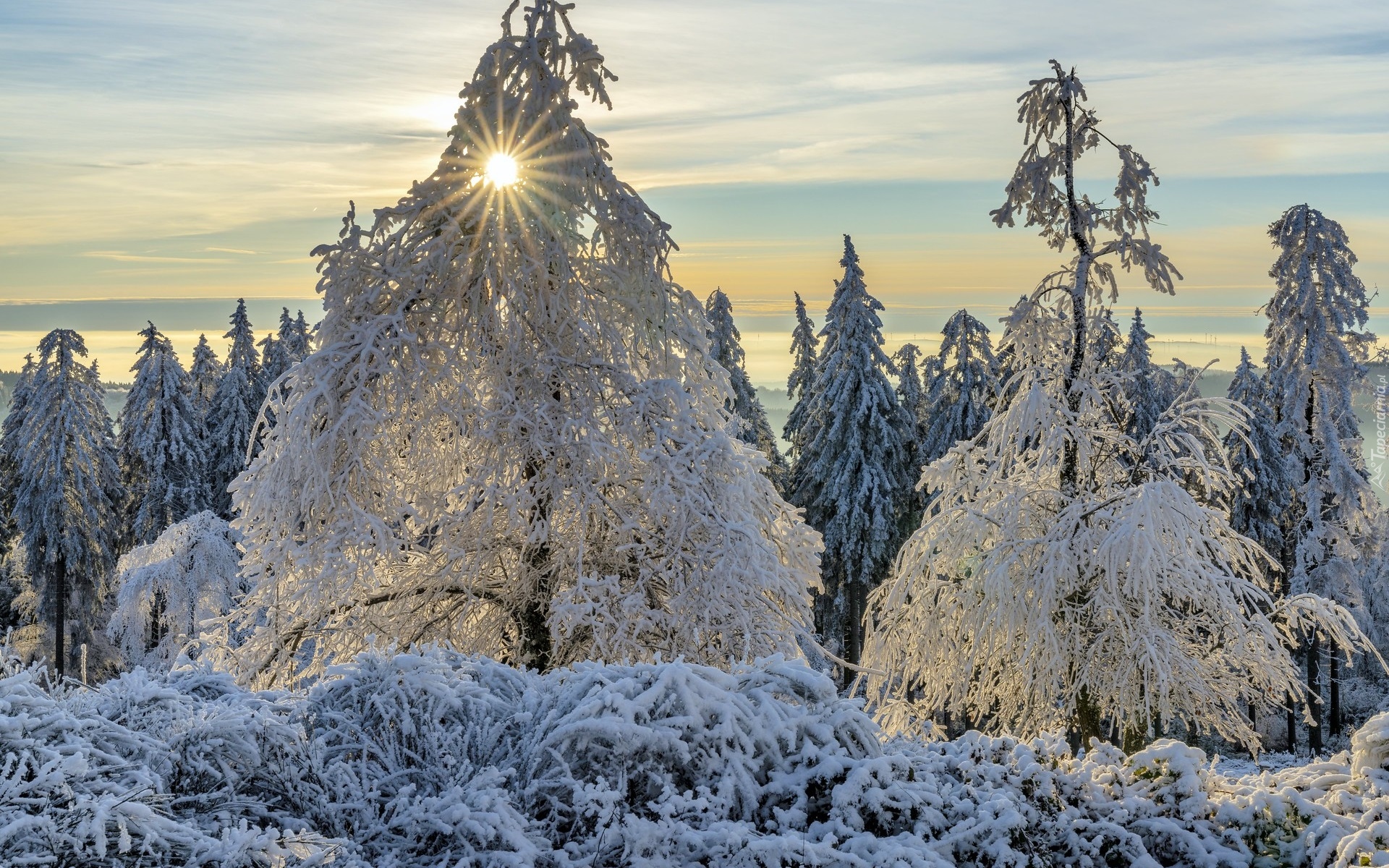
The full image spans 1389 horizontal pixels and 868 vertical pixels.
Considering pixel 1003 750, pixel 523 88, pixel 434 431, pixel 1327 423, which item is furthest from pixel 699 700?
pixel 1327 423

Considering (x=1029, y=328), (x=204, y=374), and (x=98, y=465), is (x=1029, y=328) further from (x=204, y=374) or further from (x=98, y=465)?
(x=204, y=374)

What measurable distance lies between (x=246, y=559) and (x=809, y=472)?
2248 centimetres

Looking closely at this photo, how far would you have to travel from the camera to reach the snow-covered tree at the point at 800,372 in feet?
114

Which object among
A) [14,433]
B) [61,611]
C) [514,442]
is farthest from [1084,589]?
[14,433]

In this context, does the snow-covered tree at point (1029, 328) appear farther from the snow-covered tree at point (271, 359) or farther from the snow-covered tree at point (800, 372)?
the snow-covered tree at point (271, 359)

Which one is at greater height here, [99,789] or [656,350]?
[656,350]

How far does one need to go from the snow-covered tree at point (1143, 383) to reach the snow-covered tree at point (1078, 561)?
18.1 metres

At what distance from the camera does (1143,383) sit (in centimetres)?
3072

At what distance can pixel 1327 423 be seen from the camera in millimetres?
25188

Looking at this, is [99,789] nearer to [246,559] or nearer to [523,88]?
[246,559]

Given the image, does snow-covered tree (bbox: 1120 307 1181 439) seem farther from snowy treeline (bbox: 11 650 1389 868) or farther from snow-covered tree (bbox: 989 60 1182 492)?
snowy treeline (bbox: 11 650 1389 868)

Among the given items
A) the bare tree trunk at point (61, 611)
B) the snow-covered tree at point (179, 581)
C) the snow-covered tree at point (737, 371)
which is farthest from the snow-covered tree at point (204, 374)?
the snow-covered tree at point (737, 371)

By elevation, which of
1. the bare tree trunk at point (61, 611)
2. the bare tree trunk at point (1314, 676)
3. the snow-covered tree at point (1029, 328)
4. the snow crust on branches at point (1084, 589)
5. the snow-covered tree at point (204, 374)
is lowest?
the bare tree trunk at point (1314, 676)

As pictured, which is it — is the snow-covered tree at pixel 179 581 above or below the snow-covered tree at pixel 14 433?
below
